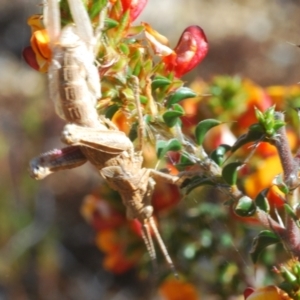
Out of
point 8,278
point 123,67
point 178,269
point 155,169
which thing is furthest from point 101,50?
point 8,278

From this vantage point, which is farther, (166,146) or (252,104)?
(252,104)

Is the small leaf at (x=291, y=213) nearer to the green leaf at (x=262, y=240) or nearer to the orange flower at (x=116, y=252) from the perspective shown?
the green leaf at (x=262, y=240)

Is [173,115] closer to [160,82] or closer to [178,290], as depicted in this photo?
[160,82]

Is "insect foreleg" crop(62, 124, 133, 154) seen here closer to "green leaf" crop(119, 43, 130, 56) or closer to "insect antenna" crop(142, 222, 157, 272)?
"green leaf" crop(119, 43, 130, 56)

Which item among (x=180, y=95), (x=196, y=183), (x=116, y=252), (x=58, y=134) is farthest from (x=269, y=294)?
(x=58, y=134)

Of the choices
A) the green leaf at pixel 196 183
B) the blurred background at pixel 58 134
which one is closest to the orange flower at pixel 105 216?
the green leaf at pixel 196 183

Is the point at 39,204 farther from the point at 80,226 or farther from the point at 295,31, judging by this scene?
the point at 295,31
